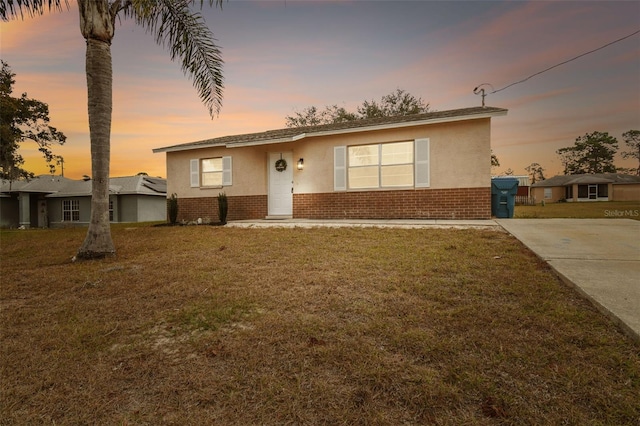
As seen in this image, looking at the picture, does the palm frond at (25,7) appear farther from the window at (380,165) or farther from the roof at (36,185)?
the roof at (36,185)

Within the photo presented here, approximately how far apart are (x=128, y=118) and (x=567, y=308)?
14.8 metres

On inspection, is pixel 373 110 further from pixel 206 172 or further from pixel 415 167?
pixel 415 167

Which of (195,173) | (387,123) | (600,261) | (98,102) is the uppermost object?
(387,123)

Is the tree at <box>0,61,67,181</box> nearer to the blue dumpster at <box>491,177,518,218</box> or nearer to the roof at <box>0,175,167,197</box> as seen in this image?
the roof at <box>0,175,167,197</box>

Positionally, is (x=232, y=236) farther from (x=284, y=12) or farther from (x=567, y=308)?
(x=284, y=12)

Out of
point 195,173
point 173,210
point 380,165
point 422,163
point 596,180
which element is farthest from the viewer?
point 596,180

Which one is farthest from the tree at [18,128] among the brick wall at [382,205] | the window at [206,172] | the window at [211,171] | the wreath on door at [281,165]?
the wreath on door at [281,165]

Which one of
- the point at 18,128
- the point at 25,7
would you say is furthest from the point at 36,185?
the point at 25,7

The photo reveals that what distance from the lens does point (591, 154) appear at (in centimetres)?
4675

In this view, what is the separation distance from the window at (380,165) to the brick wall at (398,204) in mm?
450

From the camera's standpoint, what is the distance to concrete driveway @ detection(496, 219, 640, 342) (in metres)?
2.38

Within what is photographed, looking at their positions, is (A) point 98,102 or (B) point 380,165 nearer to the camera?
(A) point 98,102

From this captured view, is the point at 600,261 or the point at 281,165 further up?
the point at 281,165

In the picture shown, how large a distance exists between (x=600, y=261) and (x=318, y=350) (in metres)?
3.96
